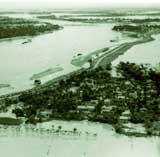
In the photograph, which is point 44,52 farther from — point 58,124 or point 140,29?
point 140,29

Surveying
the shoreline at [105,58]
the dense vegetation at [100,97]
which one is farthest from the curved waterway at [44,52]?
the dense vegetation at [100,97]

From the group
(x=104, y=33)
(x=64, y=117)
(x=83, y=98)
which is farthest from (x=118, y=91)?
(x=104, y=33)

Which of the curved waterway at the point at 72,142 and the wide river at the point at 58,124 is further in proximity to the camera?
the wide river at the point at 58,124

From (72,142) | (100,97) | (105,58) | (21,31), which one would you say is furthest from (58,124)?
(21,31)

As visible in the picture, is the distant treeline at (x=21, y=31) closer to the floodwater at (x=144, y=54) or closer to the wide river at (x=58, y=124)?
the wide river at (x=58, y=124)

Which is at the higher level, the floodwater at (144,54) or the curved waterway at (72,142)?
the floodwater at (144,54)

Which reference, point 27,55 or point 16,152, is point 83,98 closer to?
point 16,152
